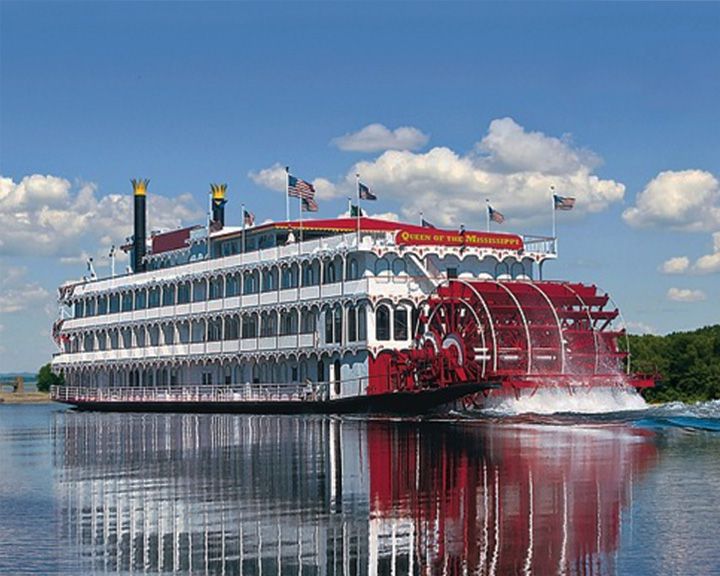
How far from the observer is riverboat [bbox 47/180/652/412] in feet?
134

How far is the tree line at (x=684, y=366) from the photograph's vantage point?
165 ft

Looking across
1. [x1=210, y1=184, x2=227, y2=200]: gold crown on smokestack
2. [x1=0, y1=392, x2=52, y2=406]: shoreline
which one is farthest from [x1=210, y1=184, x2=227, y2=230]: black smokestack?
[x1=0, y1=392, x2=52, y2=406]: shoreline

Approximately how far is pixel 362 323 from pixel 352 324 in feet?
1.91

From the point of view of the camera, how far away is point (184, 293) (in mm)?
54812

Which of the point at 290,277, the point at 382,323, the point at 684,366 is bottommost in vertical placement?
the point at 684,366

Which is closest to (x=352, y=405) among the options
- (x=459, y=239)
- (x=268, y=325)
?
(x=459, y=239)

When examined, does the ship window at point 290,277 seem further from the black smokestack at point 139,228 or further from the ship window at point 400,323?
the black smokestack at point 139,228

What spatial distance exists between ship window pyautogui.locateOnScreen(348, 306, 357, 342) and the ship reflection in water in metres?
14.0

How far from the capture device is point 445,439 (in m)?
29.0

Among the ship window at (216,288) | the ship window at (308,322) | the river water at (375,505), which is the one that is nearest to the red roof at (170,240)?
the ship window at (216,288)

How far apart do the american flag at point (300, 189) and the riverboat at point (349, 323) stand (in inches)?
68.6

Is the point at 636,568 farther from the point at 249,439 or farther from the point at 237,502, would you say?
the point at 249,439

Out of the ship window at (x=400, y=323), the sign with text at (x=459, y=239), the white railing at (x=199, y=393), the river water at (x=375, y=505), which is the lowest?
the river water at (x=375, y=505)

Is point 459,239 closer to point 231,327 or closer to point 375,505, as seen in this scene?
point 231,327
